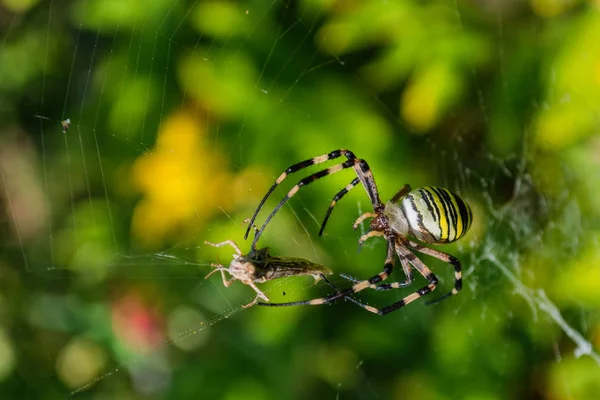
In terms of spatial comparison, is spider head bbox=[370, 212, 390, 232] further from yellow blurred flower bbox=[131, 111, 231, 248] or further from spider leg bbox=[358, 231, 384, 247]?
yellow blurred flower bbox=[131, 111, 231, 248]

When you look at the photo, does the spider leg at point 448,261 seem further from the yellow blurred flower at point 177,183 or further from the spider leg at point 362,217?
the yellow blurred flower at point 177,183

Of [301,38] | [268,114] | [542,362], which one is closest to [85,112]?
[268,114]

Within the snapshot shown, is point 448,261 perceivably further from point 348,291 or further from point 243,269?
point 243,269

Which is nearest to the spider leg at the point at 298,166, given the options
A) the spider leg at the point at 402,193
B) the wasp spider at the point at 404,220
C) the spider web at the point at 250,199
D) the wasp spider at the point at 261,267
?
the wasp spider at the point at 404,220

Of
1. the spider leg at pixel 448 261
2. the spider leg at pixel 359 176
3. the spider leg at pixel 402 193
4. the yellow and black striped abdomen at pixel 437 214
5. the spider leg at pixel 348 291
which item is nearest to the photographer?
the spider leg at pixel 348 291

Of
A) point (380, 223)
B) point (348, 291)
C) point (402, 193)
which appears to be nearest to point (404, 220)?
point (380, 223)

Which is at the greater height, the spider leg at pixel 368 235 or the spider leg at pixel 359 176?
the spider leg at pixel 359 176

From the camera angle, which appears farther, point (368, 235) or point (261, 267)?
point (368, 235)
